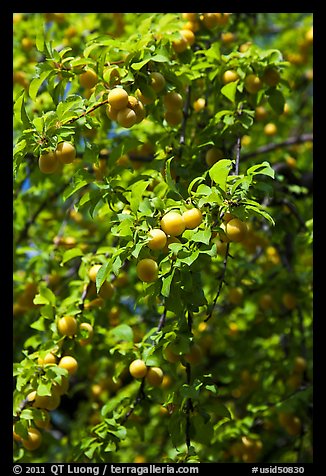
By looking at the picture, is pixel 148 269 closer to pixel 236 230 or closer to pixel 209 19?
pixel 236 230

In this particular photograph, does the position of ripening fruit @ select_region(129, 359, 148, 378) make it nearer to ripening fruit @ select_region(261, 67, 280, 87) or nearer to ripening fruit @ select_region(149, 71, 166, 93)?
ripening fruit @ select_region(149, 71, 166, 93)

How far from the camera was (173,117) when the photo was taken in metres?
1.54

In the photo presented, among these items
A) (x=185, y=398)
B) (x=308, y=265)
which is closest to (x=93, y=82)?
(x=185, y=398)

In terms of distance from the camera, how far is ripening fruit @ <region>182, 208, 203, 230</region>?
3.76 ft

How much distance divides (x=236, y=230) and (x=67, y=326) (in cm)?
58

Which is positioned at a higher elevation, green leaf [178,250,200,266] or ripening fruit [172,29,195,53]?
ripening fruit [172,29,195,53]

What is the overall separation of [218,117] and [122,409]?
0.81 metres

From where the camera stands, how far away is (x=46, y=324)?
5.32 ft

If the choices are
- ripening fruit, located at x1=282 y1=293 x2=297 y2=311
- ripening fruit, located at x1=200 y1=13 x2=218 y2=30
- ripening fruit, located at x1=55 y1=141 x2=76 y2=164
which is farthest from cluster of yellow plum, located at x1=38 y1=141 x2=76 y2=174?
ripening fruit, located at x1=282 y1=293 x2=297 y2=311

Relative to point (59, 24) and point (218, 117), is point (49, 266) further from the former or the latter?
point (59, 24)

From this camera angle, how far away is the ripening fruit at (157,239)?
3.74ft

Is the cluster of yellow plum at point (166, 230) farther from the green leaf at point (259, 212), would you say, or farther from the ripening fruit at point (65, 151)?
Answer: the ripening fruit at point (65, 151)

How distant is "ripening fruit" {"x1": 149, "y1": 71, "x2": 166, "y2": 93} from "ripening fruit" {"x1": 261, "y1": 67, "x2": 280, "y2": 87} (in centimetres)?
34

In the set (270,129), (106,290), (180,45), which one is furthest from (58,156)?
(270,129)
